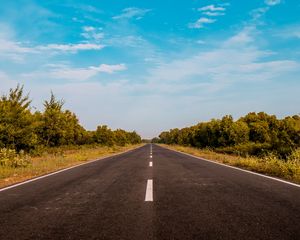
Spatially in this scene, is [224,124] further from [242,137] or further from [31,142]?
[31,142]

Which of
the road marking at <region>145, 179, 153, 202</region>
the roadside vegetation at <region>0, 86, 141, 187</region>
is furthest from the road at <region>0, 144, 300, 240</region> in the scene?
the roadside vegetation at <region>0, 86, 141, 187</region>

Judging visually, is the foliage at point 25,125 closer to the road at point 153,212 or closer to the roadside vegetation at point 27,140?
the roadside vegetation at point 27,140

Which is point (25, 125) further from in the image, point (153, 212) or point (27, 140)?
point (153, 212)

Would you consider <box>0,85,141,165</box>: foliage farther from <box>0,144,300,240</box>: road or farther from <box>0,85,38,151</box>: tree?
<box>0,144,300,240</box>: road

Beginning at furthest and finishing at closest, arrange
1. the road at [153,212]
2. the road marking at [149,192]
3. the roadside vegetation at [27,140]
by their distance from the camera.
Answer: the roadside vegetation at [27,140], the road marking at [149,192], the road at [153,212]

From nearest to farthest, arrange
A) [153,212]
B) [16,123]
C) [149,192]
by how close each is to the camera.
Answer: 1. [153,212]
2. [149,192]
3. [16,123]

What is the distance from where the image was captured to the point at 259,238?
366 centimetres

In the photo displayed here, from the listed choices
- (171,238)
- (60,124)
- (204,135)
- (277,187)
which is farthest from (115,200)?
(204,135)

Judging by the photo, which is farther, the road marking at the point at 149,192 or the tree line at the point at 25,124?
the tree line at the point at 25,124

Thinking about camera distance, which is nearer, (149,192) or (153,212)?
(153,212)

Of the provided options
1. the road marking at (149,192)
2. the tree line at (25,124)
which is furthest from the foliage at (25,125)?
the road marking at (149,192)

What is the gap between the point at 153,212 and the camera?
200 inches

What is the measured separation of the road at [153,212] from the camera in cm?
394

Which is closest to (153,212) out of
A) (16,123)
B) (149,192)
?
(149,192)
